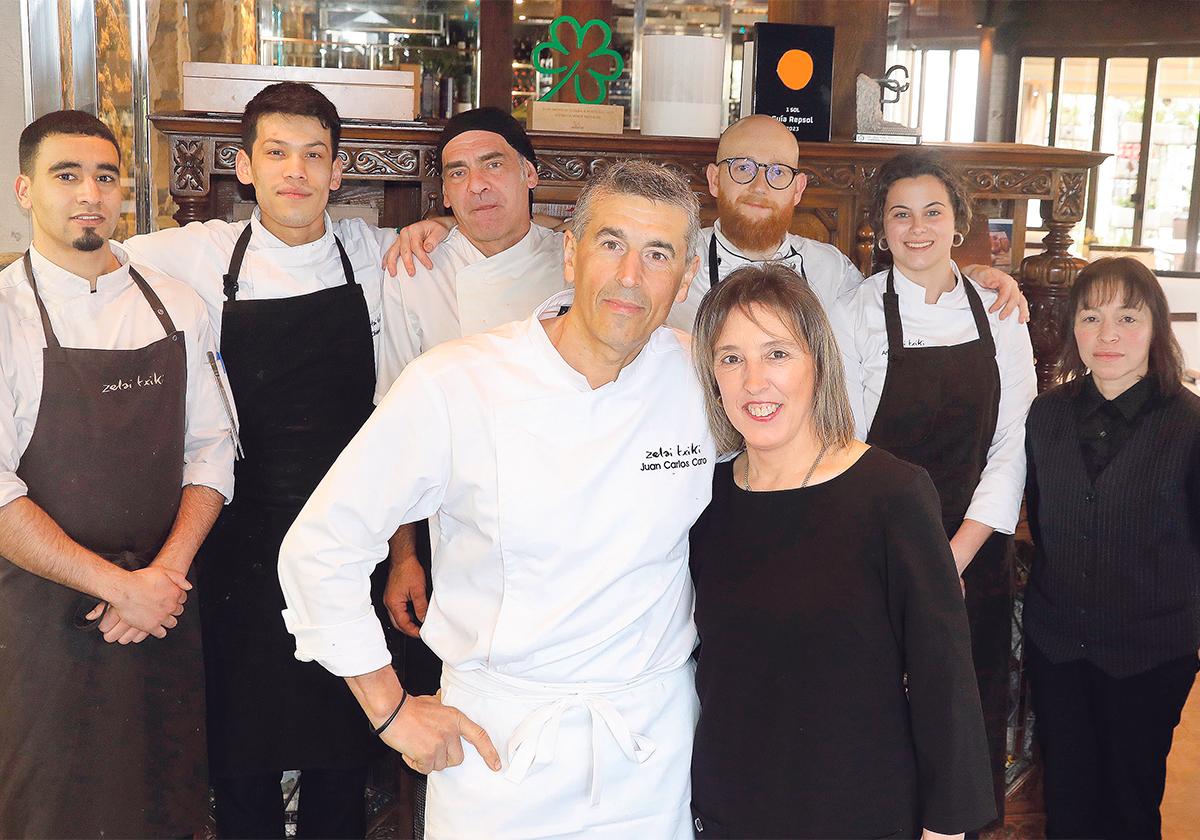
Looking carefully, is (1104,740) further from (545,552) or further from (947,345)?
(545,552)

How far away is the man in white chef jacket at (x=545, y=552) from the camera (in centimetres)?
171

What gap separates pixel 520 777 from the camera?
172 cm

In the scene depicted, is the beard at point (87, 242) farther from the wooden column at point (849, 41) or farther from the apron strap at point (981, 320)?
the wooden column at point (849, 41)

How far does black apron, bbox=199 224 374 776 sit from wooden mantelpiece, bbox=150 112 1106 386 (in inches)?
22.7

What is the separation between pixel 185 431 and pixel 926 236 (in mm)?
1670

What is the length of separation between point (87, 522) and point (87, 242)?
1.79 ft

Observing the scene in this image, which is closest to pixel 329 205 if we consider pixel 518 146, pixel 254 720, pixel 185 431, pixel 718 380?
pixel 518 146

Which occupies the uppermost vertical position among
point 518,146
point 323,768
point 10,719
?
point 518,146

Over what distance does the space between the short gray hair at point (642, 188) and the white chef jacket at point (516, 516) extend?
8.6 inches

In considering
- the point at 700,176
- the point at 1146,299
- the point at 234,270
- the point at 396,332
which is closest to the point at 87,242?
the point at 234,270

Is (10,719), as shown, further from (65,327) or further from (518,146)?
(518,146)

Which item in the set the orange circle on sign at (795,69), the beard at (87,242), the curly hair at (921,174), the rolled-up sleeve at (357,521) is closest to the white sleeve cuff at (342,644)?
the rolled-up sleeve at (357,521)

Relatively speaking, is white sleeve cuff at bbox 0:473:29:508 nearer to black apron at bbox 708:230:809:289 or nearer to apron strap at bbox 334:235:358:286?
apron strap at bbox 334:235:358:286

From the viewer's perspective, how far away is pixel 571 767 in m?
1.75
